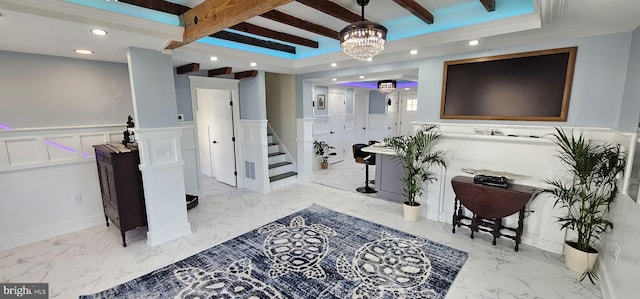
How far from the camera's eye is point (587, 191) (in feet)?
7.85

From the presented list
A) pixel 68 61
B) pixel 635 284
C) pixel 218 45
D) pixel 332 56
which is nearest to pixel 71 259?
pixel 68 61

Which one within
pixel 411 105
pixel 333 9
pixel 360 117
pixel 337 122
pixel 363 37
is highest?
pixel 333 9

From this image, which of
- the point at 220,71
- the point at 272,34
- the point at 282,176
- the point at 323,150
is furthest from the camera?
the point at 323,150

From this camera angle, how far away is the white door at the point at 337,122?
21.9ft

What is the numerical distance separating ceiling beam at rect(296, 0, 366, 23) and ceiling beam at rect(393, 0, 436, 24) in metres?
0.47

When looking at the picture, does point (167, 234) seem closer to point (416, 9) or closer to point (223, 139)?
Answer: point (223, 139)

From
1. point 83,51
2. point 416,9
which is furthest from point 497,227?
point 83,51

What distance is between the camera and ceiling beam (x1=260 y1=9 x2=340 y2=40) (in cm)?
235

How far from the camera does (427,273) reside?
2324 millimetres

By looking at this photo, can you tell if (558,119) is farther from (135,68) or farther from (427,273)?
(135,68)

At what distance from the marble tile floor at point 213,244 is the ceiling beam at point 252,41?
7.42 ft

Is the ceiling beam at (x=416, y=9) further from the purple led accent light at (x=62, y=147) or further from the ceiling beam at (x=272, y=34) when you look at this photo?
the purple led accent light at (x=62, y=147)

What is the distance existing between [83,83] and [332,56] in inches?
118

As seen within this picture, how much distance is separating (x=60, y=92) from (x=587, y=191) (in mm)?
5479
